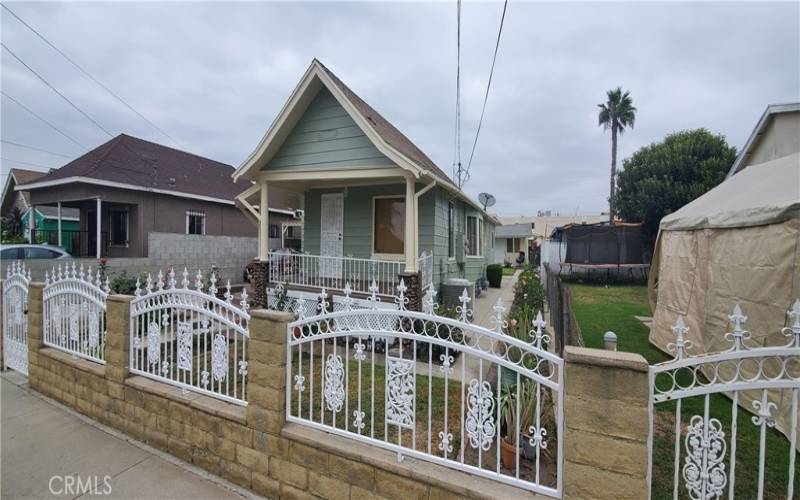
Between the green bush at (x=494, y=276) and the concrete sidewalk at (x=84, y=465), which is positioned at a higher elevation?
the green bush at (x=494, y=276)

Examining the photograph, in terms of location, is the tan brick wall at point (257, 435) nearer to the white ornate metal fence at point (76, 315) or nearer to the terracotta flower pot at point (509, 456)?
the white ornate metal fence at point (76, 315)

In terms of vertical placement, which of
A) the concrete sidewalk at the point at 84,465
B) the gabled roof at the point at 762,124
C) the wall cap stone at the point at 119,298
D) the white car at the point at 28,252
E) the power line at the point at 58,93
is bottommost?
the concrete sidewalk at the point at 84,465

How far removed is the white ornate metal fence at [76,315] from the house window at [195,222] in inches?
391

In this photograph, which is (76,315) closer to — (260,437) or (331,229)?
(260,437)

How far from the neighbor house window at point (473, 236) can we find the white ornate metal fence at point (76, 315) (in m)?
10.7

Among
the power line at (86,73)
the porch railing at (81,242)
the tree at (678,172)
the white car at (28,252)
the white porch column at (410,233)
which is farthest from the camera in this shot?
the tree at (678,172)

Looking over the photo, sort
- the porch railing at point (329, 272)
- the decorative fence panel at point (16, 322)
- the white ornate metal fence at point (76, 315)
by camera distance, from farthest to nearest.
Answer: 1. the porch railing at point (329, 272)
2. the decorative fence panel at point (16, 322)
3. the white ornate metal fence at point (76, 315)

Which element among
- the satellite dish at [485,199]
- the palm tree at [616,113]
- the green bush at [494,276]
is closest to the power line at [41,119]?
the satellite dish at [485,199]

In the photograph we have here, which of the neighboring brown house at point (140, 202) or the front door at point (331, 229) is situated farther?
the neighboring brown house at point (140, 202)

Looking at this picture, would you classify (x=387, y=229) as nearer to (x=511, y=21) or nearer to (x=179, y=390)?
(x=511, y=21)

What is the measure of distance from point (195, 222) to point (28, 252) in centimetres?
493

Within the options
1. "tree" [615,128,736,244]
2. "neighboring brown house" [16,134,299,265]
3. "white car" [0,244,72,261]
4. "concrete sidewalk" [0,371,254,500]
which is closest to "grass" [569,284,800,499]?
"concrete sidewalk" [0,371,254,500]

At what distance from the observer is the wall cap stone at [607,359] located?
1.80 m

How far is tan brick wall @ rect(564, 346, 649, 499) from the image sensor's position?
70.6 inches
